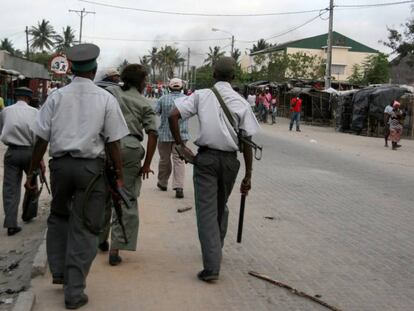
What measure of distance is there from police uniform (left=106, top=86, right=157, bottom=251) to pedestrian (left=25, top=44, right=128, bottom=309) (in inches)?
39.6

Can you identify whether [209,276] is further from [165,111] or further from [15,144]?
[165,111]

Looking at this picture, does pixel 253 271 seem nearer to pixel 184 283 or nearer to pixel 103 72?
pixel 184 283

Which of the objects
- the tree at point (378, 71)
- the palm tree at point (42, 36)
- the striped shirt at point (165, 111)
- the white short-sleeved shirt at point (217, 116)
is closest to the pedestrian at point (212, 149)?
the white short-sleeved shirt at point (217, 116)

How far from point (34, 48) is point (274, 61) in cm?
6477

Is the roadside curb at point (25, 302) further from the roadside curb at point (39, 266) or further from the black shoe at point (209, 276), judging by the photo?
the black shoe at point (209, 276)

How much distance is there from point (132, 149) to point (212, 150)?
2.59 feet

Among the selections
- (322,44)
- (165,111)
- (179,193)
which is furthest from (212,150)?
(322,44)

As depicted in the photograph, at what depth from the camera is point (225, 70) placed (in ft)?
16.9

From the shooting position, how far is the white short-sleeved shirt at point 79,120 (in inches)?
163

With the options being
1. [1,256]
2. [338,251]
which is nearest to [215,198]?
[338,251]

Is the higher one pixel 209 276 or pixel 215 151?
pixel 215 151

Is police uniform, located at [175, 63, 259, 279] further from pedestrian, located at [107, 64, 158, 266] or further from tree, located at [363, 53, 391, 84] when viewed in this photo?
tree, located at [363, 53, 391, 84]

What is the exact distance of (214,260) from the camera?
16.4 feet

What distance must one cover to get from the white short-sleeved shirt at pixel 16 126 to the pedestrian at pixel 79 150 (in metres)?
3.12
